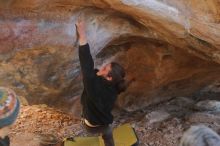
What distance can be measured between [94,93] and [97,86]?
47 millimetres

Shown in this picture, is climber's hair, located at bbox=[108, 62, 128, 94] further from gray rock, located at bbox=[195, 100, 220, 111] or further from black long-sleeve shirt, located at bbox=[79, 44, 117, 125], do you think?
gray rock, located at bbox=[195, 100, 220, 111]

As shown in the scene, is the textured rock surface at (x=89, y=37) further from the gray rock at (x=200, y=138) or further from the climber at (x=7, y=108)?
the gray rock at (x=200, y=138)

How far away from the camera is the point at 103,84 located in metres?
2.52

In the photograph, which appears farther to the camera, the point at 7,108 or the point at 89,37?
the point at 89,37

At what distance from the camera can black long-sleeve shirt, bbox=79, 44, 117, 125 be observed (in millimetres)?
2389

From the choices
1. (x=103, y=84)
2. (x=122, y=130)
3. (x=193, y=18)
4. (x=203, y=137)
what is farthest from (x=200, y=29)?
(x=203, y=137)

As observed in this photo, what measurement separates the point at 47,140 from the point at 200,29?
1.30 m

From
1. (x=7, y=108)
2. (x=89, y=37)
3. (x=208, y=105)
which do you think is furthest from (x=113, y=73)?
(x=208, y=105)

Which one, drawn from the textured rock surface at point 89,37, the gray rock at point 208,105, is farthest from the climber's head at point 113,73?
the gray rock at point 208,105

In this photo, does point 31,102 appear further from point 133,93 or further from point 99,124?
point 133,93

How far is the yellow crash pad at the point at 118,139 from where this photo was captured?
306 centimetres

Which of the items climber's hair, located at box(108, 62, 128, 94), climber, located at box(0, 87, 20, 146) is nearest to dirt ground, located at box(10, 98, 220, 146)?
climber's hair, located at box(108, 62, 128, 94)

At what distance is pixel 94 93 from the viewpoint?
8.20ft

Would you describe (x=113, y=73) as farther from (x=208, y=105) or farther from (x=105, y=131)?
(x=208, y=105)
